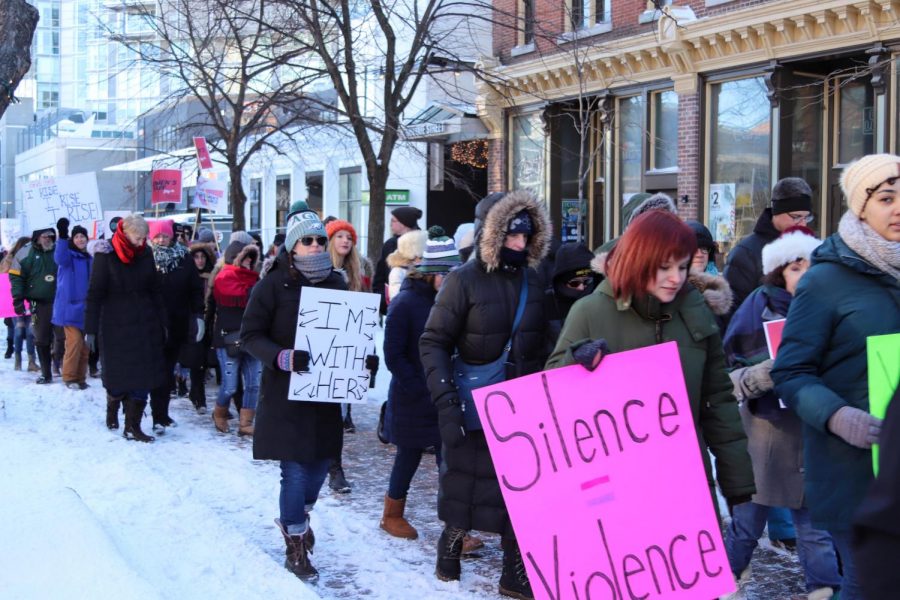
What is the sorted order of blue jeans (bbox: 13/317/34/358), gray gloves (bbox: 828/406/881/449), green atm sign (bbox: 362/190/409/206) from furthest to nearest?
green atm sign (bbox: 362/190/409/206) → blue jeans (bbox: 13/317/34/358) → gray gloves (bbox: 828/406/881/449)

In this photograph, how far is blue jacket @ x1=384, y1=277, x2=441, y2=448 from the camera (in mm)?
6281

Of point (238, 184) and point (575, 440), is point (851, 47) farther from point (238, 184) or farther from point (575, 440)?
point (575, 440)

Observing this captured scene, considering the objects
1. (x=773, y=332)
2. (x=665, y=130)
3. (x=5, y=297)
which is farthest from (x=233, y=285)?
(x=665, y=130)

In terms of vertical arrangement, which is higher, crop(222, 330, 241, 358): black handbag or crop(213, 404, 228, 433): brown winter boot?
crop(222, 330, 241, 358): black handbag

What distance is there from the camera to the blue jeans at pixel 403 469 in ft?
20.8

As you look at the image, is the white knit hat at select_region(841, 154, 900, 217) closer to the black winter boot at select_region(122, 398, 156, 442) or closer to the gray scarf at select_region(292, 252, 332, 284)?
the gray scarf at select_region(292, 252, 332, 284)

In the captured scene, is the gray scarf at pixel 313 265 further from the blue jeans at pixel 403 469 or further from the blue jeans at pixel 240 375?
the blue jeans at pixel 240 375

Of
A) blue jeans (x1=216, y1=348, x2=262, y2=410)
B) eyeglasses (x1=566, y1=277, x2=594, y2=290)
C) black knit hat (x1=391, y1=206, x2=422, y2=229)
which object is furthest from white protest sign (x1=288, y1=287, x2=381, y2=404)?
blue jeans (x1=216, y1=348, x2=262, y2=410)

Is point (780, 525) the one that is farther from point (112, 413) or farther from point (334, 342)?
point (112, 413)

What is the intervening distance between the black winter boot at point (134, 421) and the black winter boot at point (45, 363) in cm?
421

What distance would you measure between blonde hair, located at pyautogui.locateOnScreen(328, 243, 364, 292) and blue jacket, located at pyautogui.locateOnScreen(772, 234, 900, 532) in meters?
5.04

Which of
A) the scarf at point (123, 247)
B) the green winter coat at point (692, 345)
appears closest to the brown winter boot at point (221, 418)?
the scarf at point (123, 247)

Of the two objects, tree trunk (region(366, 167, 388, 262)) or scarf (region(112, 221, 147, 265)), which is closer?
scarf (region(112, 221, 147, 265))

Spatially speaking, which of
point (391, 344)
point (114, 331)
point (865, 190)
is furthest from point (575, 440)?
point (114, 331)
